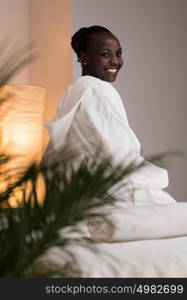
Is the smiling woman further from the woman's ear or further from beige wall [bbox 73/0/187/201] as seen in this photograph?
beige wall [bbox 73/0/187/201]

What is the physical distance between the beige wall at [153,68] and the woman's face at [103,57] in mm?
1506

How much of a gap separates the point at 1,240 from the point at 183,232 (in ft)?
5.80

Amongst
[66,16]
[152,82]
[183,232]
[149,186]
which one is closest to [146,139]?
[152,82]

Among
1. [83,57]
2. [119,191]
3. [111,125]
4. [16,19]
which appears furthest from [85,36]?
[119,191]

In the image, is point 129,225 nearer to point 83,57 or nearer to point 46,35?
point 83,57

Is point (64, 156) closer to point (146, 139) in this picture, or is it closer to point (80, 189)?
point (80, 189)

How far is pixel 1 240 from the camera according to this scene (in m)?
0.59

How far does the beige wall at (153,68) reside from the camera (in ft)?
17.0

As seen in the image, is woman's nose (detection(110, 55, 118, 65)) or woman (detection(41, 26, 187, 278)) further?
woman's nose (detection(110, 55, 118, 65))

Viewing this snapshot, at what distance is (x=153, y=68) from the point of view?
17.5 feet

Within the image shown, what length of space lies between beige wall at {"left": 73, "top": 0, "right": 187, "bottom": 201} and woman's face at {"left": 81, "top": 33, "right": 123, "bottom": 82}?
1.51 meters

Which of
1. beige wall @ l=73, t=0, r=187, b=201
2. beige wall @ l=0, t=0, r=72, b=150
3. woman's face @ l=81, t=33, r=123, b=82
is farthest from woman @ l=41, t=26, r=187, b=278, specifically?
beige wall @ l=73, t=0, r=187, b=201

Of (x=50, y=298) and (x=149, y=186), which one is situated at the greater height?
(x=50, y=298)

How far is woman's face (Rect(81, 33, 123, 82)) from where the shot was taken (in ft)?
11.4
